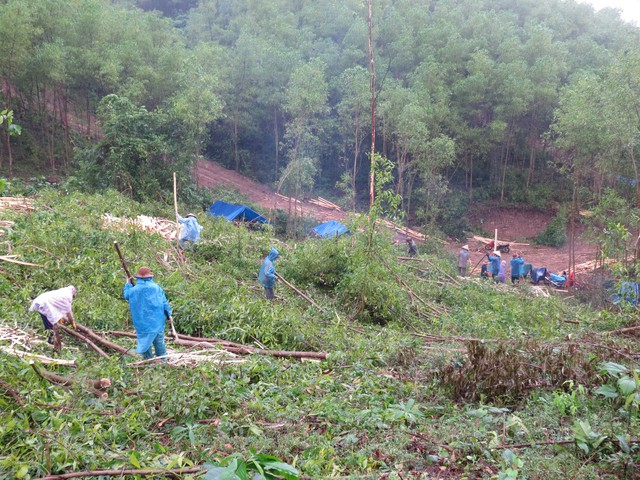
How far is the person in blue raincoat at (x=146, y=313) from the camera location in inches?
205

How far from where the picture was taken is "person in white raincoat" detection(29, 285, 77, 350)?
521cm

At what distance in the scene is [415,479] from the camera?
3.18m

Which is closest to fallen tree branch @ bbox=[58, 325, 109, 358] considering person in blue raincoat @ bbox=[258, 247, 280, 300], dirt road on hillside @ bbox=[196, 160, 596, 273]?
person in blue raincoat @ bbox=[258, 247, 280, 300]

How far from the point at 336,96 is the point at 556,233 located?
1321cm

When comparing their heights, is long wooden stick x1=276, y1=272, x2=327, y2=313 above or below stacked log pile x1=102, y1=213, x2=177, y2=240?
below

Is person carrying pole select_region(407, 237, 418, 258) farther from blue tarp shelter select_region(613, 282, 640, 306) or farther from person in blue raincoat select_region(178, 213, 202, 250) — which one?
blue tarp shelter select_region(613, 282, 640, 306)

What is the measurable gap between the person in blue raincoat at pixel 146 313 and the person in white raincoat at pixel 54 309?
0.70 meters

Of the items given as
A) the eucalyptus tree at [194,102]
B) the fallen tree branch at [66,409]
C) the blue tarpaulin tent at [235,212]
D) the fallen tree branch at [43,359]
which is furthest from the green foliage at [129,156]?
the fallen tree branch at [66,409]

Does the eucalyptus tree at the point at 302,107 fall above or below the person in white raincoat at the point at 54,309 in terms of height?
above

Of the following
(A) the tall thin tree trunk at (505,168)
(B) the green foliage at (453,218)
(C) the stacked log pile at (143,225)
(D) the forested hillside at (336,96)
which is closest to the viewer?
→ (C) the stacked log pile at (143,225)

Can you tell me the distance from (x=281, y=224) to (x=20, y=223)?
40.3 feet

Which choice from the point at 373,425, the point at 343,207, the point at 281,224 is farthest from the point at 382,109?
the point at 373,425

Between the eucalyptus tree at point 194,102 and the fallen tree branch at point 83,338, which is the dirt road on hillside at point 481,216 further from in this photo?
the fallen tree branch at point 83,338

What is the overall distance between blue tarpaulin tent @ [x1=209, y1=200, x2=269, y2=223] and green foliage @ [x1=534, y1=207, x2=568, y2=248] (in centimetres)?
1333
